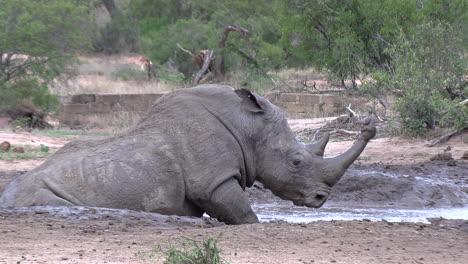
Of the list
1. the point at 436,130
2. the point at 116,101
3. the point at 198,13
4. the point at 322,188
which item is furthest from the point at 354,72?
the point at 198,13

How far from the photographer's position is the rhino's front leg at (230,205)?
6859 mm

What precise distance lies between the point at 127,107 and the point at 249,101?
52.6 ft

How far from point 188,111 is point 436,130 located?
335 inches

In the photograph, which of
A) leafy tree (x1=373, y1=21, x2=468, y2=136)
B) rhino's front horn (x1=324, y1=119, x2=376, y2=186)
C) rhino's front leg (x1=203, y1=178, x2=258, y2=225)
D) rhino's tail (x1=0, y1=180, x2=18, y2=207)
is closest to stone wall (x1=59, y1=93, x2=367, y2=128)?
leafy tree (x1=373, y1=21, x2=468, y2=136)

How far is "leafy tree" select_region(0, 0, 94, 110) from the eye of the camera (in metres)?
21.2

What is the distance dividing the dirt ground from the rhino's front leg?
0.41 ft

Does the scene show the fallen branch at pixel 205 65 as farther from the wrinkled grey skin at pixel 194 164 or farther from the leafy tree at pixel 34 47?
the wrinkled grey skin at pixel 194 164

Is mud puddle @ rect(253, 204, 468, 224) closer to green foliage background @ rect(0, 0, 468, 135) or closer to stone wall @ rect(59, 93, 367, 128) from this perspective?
green foliage background @ rect(0, 0, 468, 135)

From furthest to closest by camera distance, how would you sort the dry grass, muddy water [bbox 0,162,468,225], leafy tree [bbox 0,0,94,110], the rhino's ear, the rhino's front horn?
the dry grass
leafy tree [bbox 0,0,94,110]
muddy water [bbox 0,162,468,225]
the rhino's ear
the rhino's front horn

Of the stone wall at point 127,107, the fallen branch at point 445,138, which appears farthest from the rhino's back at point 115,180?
the stone wall at point 127,107

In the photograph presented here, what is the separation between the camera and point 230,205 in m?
6.87

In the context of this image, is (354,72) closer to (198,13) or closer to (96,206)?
(96,206)

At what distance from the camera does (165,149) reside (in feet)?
22.8

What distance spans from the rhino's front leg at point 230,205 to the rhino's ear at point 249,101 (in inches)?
29.5
